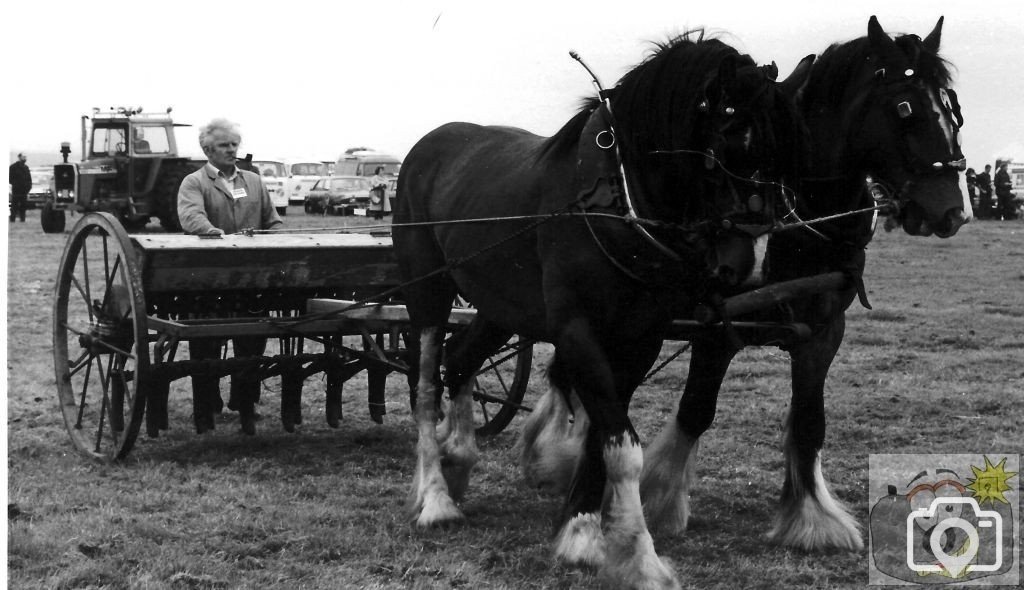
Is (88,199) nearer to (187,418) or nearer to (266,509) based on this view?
(187,418)

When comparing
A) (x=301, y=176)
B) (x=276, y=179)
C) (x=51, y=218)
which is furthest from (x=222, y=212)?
(x=301, y=176)

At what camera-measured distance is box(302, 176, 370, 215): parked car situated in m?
35.7

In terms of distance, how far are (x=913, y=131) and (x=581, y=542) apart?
6.73ft

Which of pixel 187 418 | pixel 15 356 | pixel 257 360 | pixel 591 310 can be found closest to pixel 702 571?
pixel 591 310

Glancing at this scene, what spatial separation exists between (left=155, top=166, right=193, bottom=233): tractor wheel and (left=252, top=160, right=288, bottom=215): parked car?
9.67 m

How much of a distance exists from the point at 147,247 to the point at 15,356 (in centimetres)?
369

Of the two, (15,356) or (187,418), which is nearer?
(187,418)

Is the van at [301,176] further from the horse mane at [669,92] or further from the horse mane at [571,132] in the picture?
the horse mane at [669,92]

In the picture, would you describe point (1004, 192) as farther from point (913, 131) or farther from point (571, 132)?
point (571, 132)

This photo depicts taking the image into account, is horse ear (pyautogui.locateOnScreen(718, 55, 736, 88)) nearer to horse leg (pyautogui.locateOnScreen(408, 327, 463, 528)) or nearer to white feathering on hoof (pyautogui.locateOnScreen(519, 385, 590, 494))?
horse leg (pyautogui.locateOnScreen(408, 327, 463, 528))

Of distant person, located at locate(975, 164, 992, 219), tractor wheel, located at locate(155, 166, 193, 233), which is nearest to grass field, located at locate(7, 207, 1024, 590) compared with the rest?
tractor wheel, located at locate(155, 166, 193, 233)

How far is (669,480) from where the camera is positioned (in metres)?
5.44

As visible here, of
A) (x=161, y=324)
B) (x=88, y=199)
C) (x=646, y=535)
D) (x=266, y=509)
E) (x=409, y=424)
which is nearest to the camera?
(x=646, y=535)

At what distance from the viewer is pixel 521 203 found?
5.04m
